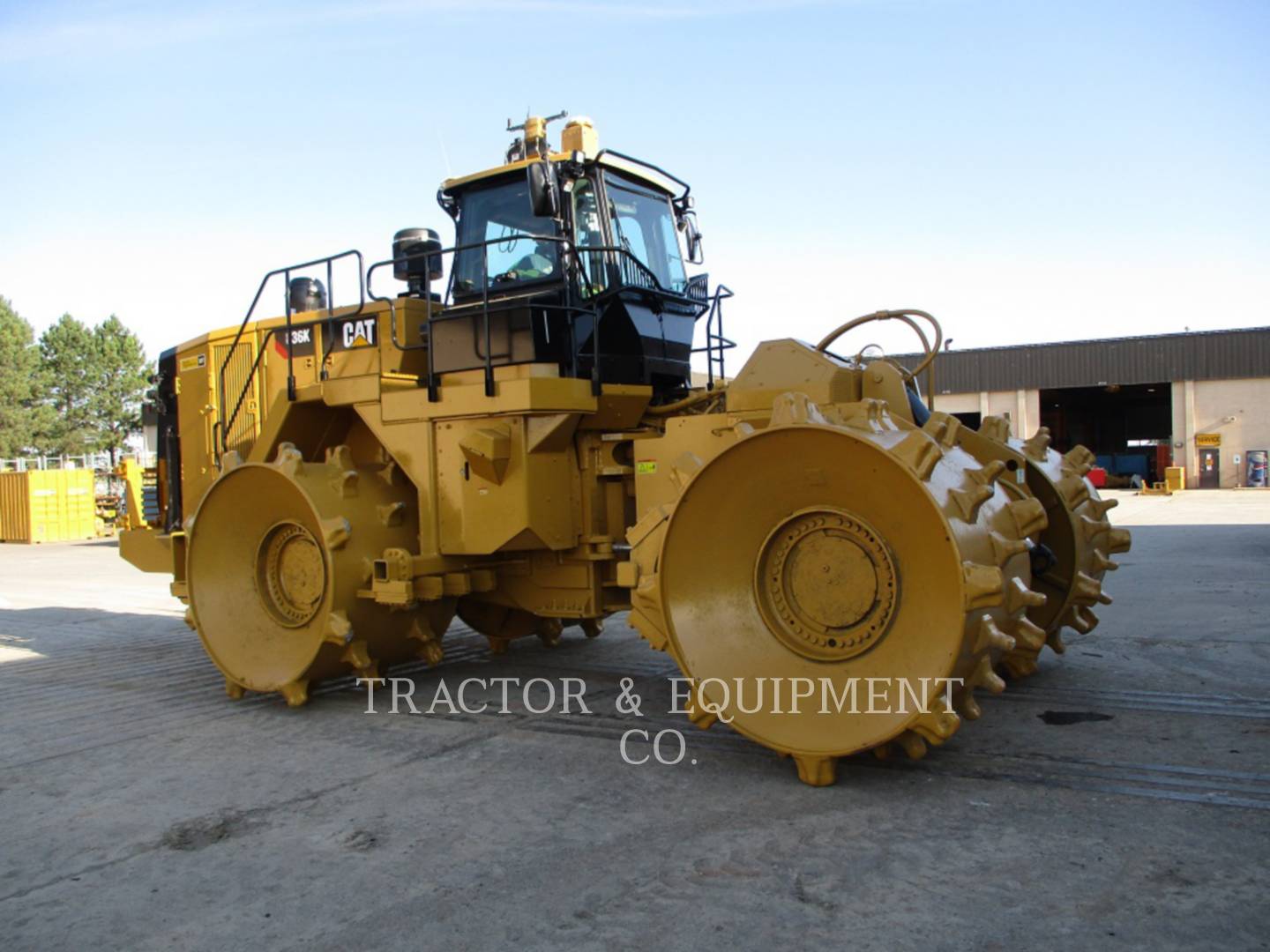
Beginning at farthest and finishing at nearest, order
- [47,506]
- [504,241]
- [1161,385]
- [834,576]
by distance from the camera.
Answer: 1. [1161,385]
2. [47,506]
3. [504,241]
4. [834,576]

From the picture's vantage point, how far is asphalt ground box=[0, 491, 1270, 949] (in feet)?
11.4

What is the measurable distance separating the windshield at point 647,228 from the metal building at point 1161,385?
31514 millimetres

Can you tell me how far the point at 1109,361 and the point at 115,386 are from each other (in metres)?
52.9

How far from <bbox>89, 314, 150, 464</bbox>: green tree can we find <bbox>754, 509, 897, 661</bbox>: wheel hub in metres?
61.2

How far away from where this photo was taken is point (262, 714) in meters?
6.72

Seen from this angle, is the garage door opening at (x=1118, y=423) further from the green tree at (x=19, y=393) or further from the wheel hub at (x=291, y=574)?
the green tree at (x=19, y=393)

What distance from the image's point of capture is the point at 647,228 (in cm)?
732

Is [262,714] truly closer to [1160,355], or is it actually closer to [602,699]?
[602,699]

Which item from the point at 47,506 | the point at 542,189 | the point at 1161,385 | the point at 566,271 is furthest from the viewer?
the point at 1161,385

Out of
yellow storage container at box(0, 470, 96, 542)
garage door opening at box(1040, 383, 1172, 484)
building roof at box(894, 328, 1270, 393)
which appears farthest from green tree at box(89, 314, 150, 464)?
garage door opening at box(1040, 383, 1172, 484)

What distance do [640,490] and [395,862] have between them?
2.73 m

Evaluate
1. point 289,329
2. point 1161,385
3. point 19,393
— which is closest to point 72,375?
A: point 19,393

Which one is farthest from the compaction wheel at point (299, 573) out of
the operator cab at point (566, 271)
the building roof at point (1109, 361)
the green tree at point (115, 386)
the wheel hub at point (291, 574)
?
the green tree at point (115, 386)

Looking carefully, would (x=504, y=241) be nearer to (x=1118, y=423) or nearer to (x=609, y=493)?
(x=609, y=493)
